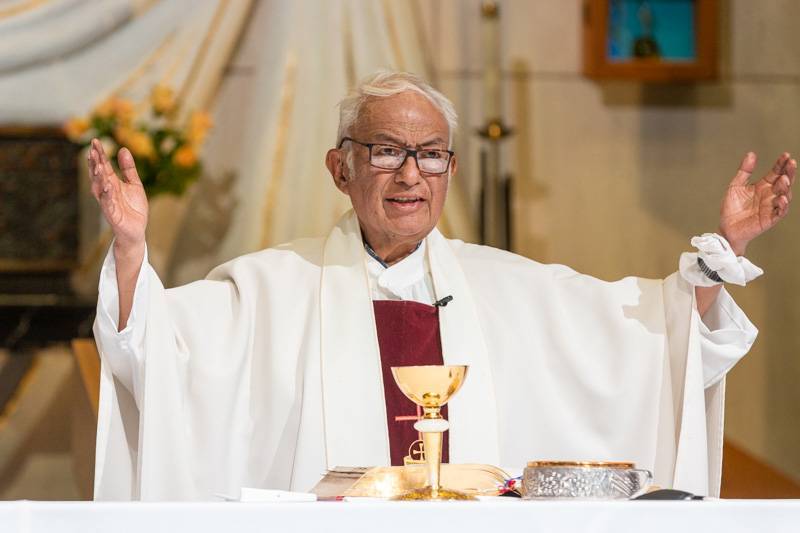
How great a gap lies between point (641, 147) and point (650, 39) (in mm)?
568

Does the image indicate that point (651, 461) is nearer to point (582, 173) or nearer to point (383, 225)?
point (383, 225)

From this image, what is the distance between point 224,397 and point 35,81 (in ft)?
12.6

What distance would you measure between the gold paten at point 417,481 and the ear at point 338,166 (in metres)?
1.31

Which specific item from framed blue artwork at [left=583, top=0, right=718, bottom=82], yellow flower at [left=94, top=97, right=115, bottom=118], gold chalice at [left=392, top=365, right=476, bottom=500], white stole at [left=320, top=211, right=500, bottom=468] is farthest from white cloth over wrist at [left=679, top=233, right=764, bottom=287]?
framed blue artwork at [left=583, top=0, right=718, bottom=82]

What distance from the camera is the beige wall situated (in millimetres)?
7195

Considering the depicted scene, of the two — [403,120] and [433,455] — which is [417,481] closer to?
[433,455]

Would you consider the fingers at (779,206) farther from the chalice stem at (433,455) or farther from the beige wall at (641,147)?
the beige wall at (641,147)

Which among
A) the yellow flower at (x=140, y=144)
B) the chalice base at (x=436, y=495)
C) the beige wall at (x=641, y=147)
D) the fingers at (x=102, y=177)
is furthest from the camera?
the beige wall at (x=641, y=147)

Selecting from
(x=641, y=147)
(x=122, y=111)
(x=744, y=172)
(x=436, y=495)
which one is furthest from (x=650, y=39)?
(x=436, y=495)

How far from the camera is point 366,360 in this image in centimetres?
361

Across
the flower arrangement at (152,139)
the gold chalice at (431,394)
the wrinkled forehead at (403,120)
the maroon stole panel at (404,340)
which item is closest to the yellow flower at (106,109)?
the flower arrangement at (152,139)

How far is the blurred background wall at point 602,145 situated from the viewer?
6954mm

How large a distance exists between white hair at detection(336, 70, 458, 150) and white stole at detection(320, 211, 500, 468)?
0.94 feet

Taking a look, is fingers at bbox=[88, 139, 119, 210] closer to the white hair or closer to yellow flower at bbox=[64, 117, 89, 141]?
the white hair
